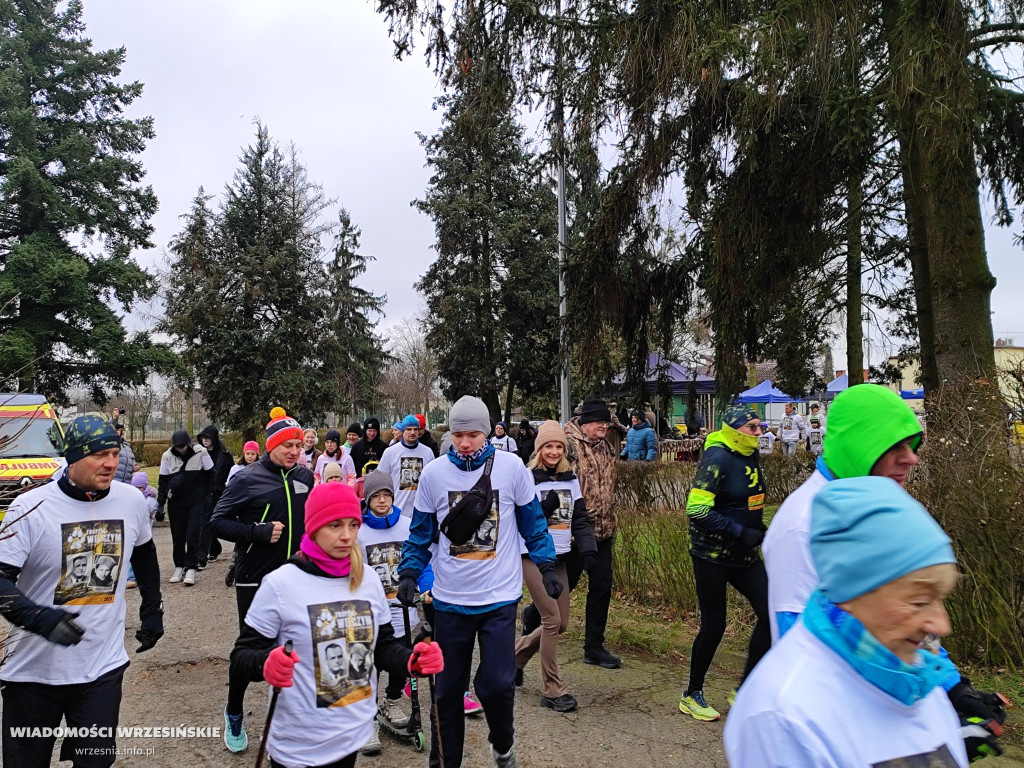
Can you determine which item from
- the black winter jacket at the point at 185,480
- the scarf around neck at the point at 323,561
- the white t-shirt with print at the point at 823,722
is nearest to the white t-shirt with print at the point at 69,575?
A: the scarf around neck at the point at 323,561

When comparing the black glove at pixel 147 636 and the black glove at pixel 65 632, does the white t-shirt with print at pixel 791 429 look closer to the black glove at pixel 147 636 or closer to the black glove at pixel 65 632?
the black glove at pixel 147 636

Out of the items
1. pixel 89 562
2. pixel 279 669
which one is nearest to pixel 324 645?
pixel 279 669

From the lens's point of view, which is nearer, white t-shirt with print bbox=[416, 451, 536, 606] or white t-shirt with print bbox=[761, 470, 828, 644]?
white t-shirt with print bbox=[761, 470, 828, 644]

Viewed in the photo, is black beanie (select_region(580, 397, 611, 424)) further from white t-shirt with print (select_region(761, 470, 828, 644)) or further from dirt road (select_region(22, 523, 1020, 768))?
white t-shirt with print (select_region(761, 470, 828, 644))

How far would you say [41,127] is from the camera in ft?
92.3

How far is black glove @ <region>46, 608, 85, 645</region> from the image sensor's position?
9.68ft

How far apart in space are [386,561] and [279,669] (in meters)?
2.44

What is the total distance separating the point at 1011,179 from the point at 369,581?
8531 mm

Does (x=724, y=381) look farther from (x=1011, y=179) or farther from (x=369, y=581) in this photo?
(x=369, y=581)

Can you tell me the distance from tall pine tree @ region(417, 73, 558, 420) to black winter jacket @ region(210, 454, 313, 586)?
26.7m

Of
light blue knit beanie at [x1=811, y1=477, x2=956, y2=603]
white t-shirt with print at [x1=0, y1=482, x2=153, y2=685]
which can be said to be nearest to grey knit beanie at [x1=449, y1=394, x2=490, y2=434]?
white t-shirt with print at [x1=0, y1=482, x2=153, y2=685]

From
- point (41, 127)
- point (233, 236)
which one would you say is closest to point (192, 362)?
point (233, 236)

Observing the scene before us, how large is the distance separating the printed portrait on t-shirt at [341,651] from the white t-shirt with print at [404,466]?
417cm

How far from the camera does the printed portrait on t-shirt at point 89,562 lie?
10.7ft
